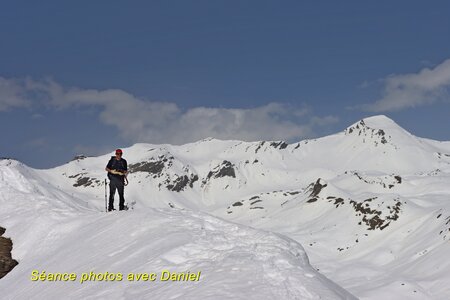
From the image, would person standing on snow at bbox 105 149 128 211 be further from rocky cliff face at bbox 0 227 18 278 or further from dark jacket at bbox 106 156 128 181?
rocky cliff face at bbox 0 227 18 278

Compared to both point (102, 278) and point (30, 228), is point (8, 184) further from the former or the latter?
point (102, 278)

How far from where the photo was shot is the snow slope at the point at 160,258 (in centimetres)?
744

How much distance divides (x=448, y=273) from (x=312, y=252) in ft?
114

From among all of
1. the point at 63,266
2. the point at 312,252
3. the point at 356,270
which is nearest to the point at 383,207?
the point at 312,252

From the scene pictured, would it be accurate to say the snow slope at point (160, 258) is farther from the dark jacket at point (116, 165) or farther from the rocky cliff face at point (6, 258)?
the dark jacket at point (116, 165)

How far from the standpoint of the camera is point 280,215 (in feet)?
404

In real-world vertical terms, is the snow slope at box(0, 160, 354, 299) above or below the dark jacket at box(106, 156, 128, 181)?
below

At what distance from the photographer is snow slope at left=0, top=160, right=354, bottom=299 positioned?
24.4ft

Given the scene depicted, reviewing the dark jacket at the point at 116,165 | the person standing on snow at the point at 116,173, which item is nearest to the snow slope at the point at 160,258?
the person standing on snow at the point at 116,173

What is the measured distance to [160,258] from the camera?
932 centimetres

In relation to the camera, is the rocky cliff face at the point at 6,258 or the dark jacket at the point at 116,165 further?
the dark jacket at the point at 116,165

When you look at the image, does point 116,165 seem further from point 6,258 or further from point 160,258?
point 160,258

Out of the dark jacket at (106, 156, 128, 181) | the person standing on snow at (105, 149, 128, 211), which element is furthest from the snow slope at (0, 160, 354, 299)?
the dark jacket at (106, 156, 128, 181)

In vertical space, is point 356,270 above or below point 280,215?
below
